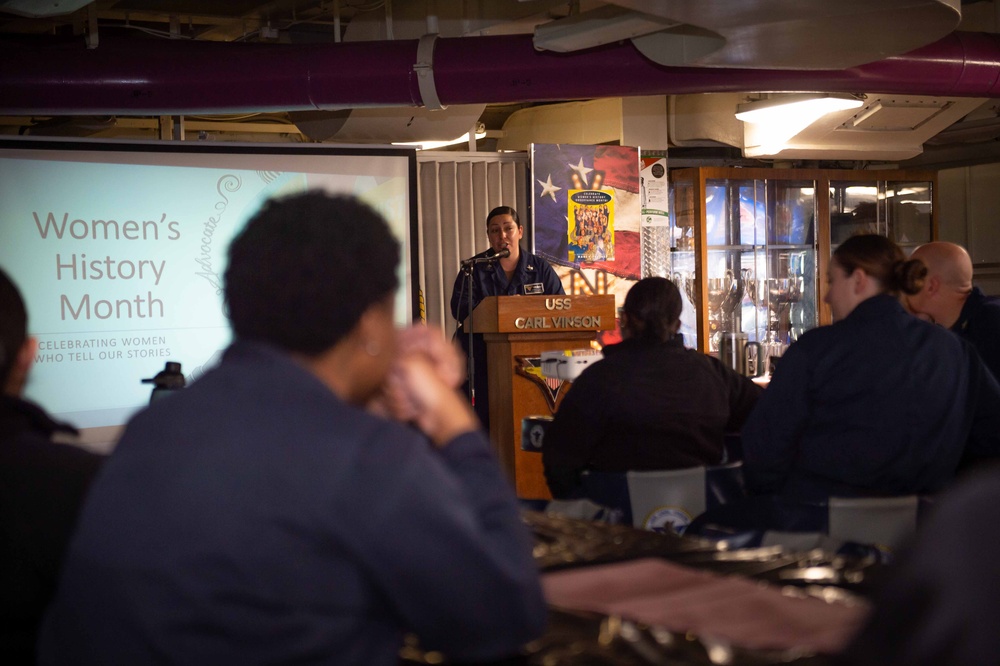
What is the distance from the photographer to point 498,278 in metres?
5.58

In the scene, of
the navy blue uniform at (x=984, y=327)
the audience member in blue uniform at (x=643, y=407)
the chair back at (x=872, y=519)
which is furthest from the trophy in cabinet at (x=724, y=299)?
the chair back at (x=872, y=519)

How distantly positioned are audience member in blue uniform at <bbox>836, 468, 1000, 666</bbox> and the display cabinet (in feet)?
21.9

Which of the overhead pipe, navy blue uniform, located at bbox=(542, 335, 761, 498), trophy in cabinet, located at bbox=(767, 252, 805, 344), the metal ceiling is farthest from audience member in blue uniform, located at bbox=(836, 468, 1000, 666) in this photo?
trophy in cabinet, located at bbox=(767, 252, 805, 344)

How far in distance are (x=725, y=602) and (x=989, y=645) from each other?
2.42ft

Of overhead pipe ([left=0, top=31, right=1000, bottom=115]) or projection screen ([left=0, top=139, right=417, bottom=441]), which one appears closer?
overhead pipe ([left=0, top=31, right=1000, bottom=115])

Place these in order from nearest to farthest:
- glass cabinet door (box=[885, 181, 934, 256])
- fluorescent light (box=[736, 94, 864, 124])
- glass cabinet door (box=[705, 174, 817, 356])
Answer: fluorescent light (box=[736, 94, 864, 124]), glass cabinet door (box=[705, 174, 817, 356]), glass cabinet door (box=[885, 181, 934, 256])

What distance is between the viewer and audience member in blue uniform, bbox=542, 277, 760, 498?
2.89m

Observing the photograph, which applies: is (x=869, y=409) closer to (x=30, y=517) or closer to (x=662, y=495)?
(x=662, y=495)

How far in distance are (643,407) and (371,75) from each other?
279 cm

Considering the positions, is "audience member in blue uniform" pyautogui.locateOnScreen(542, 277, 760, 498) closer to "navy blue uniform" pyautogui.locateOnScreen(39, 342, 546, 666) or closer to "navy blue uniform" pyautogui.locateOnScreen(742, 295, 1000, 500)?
"navy blue uniform" pyautogui.locateOnScreen(742, 295, 1000, 500)

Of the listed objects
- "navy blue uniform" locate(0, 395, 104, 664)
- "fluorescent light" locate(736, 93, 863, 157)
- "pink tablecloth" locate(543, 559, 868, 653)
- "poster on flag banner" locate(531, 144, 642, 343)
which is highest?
"fluorescent light" locate(736, 93, 863, 157)

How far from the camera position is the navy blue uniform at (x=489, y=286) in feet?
17.7

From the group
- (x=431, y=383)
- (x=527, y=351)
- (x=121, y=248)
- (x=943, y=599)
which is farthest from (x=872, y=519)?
(x=121, y=248)

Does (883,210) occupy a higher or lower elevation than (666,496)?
higher
